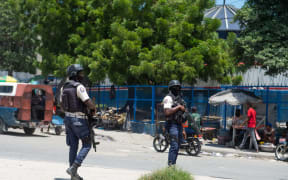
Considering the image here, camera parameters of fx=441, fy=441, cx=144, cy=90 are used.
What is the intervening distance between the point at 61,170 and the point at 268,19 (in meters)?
11.2

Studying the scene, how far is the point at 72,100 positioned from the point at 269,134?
11.0 meters

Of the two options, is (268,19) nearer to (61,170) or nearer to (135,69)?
(135,69)

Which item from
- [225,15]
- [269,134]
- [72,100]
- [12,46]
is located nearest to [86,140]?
[72,100]

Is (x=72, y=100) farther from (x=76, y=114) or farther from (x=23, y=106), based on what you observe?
(x=23, y=106)

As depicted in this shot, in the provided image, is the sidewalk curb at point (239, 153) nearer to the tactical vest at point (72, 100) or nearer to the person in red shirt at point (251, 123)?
the person in red shirt at point (251, 123)

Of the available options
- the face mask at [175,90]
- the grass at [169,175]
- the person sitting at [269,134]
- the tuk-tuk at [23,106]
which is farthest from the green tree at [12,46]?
the grass at [169,175]

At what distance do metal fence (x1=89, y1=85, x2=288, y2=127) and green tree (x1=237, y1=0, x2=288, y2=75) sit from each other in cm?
109

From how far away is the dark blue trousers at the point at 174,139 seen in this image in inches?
317

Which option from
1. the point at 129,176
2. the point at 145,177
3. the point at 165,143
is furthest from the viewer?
the point at 165,143

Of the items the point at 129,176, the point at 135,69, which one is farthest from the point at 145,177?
the point at 135,69

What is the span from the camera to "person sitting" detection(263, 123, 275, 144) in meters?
16.4

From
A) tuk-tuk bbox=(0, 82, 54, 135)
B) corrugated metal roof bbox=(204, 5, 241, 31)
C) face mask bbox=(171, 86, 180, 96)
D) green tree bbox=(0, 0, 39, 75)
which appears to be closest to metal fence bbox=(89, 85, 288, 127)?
tuk-tuk bbox=(0, 82, 54, 135)

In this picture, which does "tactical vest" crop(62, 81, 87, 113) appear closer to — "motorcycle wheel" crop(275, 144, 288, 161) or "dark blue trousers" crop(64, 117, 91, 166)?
"dark blue trousers" crop(64, 117, 91, 166)

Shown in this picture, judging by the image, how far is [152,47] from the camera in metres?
22.0
